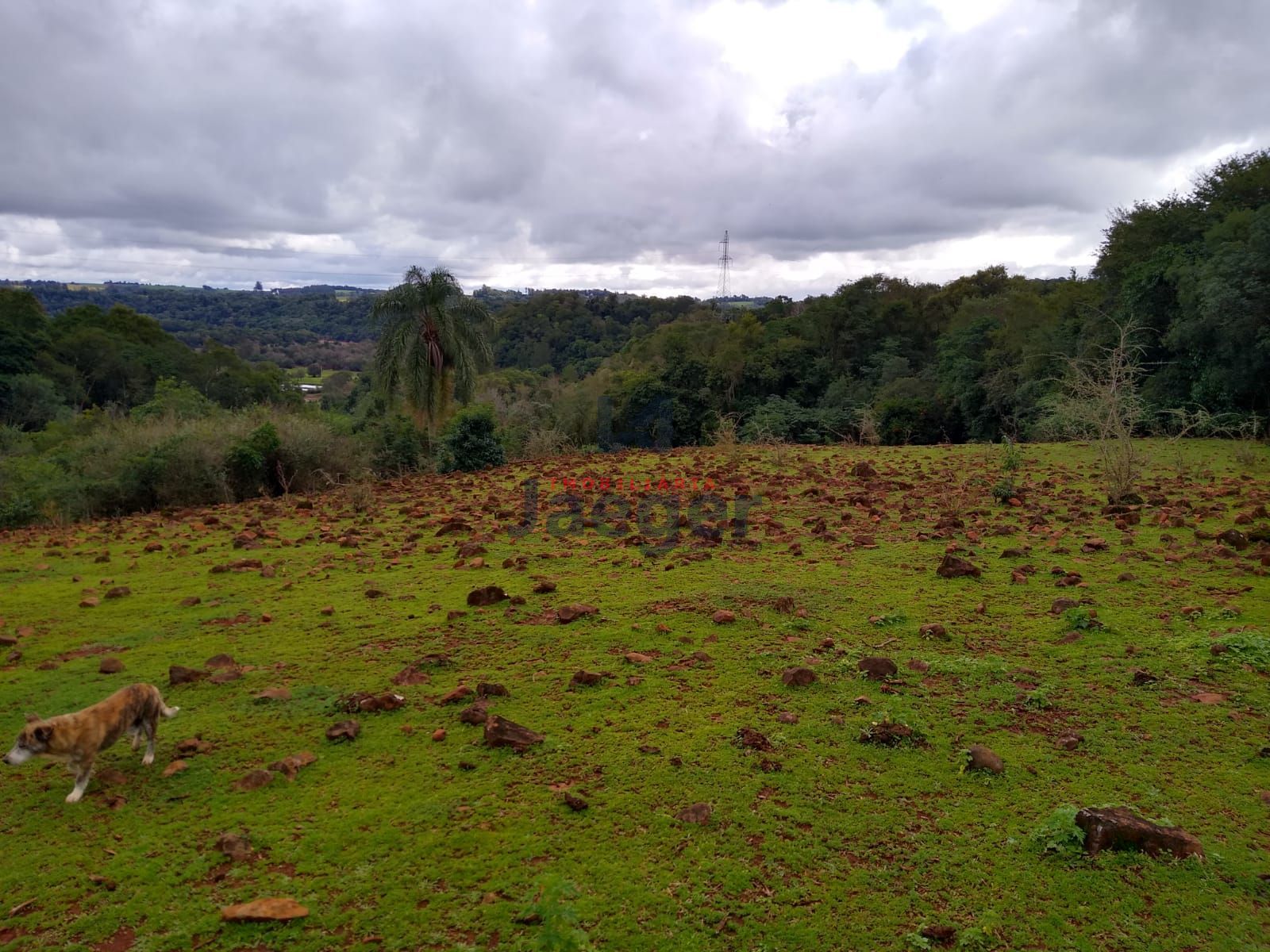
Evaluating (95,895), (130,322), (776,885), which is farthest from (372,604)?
A: (130,322)

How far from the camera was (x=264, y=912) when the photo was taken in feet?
9.34

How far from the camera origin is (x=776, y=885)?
122 inches

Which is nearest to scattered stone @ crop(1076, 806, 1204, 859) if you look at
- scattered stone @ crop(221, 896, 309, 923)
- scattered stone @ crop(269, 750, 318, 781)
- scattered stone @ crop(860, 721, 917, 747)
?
scattered stone @ crop(860, 721, 917, 747)

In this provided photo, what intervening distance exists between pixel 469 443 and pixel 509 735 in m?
12.6

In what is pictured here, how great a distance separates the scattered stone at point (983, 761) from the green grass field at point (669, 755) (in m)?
0.07

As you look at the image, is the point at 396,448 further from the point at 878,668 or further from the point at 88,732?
the point at 878,668

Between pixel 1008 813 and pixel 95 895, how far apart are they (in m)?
3.91

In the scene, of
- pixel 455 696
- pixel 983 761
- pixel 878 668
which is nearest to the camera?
pixel 983 761

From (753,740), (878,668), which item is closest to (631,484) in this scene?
(878,668)

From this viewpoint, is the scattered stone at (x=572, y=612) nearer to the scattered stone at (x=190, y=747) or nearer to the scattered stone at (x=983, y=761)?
the scattered stone at (x=190, y=747)

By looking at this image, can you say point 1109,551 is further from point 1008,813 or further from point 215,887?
point 215,887

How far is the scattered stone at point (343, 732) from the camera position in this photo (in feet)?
13.7

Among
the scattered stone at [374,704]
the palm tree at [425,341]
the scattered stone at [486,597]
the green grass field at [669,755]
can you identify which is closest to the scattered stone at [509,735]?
the green grass field at [669,755]

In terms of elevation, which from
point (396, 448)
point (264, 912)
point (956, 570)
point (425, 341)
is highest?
point (425, 341)
